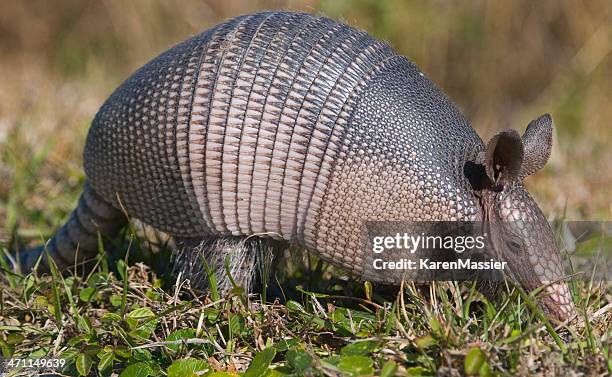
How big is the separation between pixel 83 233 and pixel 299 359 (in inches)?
75.0

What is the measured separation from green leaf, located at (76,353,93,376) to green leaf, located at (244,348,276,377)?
2.31 feet

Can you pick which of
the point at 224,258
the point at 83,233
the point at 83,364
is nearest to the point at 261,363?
the point at 83,364

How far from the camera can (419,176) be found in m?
3.42

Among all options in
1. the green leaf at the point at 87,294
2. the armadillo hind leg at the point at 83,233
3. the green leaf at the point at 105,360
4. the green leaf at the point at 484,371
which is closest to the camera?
the green leaf at the point at 484,371

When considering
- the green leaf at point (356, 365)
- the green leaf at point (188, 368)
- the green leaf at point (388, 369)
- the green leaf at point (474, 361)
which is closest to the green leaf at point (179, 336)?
the green leaf at point (188, 368)

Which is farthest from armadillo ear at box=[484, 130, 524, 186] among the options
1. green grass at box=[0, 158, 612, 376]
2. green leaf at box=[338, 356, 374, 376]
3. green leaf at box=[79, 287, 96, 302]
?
green leaf at box=[79, 287, 96, 302]

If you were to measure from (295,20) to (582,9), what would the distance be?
6.62 metres

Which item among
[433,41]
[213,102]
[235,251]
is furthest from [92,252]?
[433,41]

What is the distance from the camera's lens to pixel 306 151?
139 inches

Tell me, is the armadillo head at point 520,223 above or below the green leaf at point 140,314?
above

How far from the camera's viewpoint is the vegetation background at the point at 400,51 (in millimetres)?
5863

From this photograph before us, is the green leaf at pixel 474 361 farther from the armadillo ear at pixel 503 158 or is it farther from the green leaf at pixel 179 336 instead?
the green leaf at pixel 179 336

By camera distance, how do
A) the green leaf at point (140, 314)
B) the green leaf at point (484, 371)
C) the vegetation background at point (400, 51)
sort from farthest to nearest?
the vegetation background at point (400, 51) → the green leaf at point (140, 314) → the green leaf at point (484, 371)

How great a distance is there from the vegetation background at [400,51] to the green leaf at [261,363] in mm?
2515
